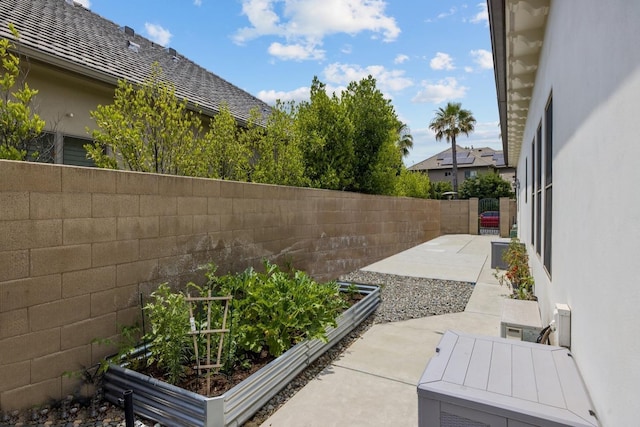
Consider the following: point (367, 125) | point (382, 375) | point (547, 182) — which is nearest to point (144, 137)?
point (382, 375)

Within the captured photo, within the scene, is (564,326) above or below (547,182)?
below

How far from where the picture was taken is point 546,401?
1703 millimetres

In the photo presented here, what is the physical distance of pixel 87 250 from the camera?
3.04 metres

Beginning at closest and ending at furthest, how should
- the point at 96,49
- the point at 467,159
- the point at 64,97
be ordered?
the point at 64,97, the point at 96,49, the point at 467,159

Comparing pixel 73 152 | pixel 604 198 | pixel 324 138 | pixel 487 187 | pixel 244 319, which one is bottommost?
pixel 244 319

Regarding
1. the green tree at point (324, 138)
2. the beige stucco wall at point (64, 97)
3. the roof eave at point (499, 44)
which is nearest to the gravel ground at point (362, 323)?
the green tree at point (324, 138)

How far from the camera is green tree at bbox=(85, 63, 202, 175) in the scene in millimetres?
4422

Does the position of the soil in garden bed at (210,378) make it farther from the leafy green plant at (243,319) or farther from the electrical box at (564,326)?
the electrical box at (564,326)

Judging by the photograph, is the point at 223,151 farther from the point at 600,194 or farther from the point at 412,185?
the point at 412,185

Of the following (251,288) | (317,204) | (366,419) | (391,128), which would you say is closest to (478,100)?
(391,128)

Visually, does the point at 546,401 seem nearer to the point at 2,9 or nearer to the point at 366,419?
the point at 366,419

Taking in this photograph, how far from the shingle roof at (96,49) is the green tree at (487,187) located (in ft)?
82.2

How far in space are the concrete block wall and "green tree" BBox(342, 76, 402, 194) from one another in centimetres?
475

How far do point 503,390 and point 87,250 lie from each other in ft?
10.4
